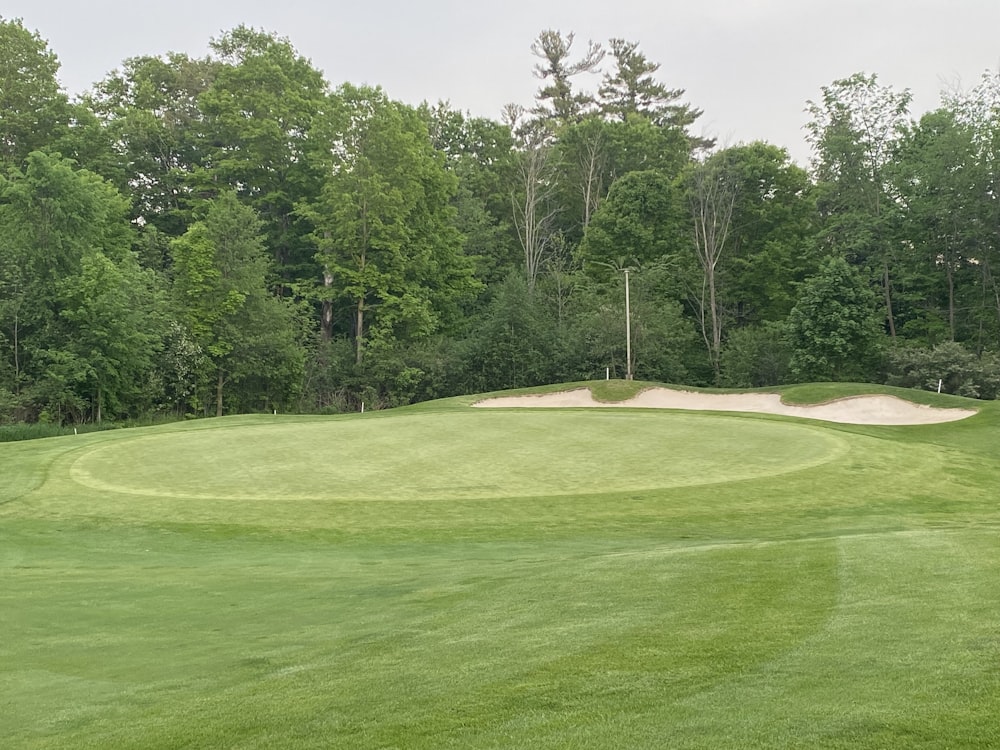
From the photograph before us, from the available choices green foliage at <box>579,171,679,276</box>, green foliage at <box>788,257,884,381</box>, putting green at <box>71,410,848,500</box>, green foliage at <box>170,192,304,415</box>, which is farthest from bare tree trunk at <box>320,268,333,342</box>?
putting green at <box>71,410,848,500</box>

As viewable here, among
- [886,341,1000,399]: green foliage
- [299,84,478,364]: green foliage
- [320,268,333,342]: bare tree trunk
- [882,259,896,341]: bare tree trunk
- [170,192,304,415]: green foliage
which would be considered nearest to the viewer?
[886,341,1000,399]: green foliage

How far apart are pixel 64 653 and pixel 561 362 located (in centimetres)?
3819

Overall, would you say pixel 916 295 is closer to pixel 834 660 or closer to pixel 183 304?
pixel 183 304

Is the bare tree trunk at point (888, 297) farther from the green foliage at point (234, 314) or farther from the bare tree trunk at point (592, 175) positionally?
the green foliage at point (234, 314)

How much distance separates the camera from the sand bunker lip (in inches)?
921

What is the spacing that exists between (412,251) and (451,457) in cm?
3229

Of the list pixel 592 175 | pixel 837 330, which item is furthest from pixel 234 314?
pixel 592 175

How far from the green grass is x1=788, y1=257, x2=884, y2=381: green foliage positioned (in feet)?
A: 74.0

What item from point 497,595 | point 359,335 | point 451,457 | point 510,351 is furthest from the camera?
point 359,335

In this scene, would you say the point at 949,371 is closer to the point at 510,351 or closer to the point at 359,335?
the point at 510,351

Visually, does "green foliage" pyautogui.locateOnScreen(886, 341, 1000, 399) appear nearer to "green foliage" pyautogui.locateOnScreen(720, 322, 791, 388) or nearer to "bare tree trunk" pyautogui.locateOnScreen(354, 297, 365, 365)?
"green foliage" pyautogui.locateOnScreen(720, 322, 791, 388)

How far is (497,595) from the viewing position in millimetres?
6855

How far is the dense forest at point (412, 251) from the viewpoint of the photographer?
3391cm

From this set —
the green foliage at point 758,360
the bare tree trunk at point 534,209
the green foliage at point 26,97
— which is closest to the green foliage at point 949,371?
the green foliage at point 758,360
